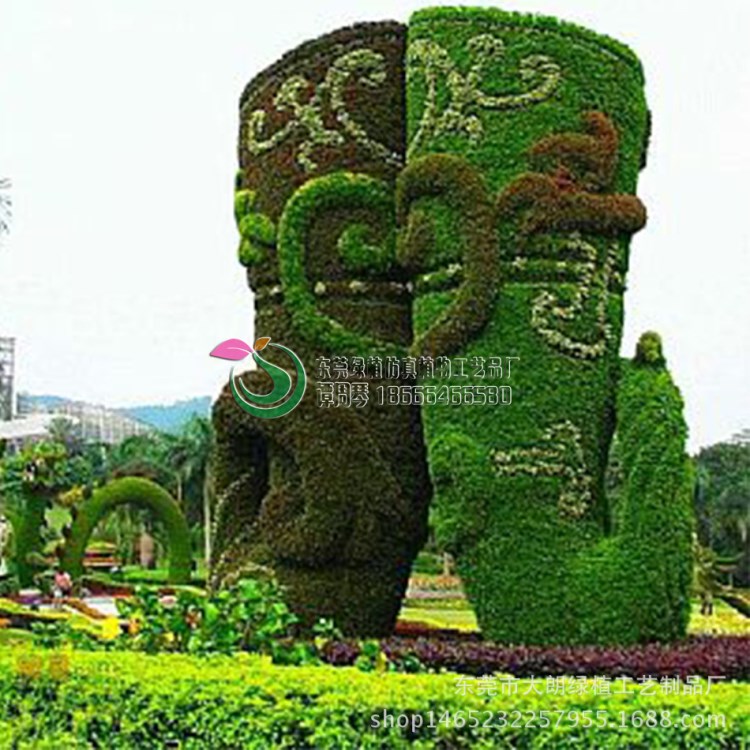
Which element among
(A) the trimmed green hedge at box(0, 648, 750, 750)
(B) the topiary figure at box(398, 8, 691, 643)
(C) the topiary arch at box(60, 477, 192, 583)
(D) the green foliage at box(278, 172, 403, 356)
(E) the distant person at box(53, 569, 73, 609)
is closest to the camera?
(A) the trimmed green hedge at box(0, 648, 750, 750)

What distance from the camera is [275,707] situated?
5285 mm

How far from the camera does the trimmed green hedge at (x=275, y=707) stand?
A: 16.2 feet

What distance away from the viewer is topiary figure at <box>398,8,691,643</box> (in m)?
8.23

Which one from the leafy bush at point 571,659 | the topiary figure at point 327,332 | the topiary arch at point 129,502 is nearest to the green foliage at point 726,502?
the topiary arch at point 129,502

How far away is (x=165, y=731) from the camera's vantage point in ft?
18.2

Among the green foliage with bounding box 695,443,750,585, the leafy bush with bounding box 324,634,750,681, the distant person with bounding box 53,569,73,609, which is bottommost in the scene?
the distant person with bounding box 53,569,73,609

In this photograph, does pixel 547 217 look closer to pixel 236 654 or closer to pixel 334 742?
pixel 236 654

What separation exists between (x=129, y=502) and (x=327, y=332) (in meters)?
14.9

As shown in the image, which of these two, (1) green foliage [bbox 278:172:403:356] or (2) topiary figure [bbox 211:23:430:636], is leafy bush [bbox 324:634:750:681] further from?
(1) green foliage [bbox 278:172:403:356]

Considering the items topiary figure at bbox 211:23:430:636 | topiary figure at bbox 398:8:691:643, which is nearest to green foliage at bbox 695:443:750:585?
topiary figure at bbox 211:23:430:636

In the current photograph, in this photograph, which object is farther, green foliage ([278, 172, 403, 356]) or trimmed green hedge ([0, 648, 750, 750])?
green foliage ([278, 172, 403, 356])

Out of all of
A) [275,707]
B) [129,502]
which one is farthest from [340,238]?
[129,502]

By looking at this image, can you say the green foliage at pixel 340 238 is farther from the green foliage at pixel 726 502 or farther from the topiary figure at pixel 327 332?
the green foliage at pixel 726 502

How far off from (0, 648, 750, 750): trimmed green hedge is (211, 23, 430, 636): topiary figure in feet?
9.07
